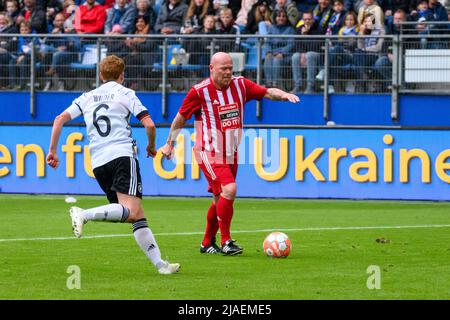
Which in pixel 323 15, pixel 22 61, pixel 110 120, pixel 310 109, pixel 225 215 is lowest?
pixel 225 215

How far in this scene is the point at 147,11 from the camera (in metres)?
26.2

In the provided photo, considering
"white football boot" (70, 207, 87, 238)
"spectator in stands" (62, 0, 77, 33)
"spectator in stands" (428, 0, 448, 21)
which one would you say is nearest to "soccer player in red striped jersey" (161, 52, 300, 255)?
"white football boot" (70, 207, 87, 238)

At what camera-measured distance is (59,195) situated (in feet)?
78.3

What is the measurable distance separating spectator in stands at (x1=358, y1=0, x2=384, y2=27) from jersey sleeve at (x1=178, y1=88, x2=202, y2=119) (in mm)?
10919

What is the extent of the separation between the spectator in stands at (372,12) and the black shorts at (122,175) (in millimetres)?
13211

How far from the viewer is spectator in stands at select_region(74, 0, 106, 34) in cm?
2638

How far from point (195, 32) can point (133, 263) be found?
13.2m

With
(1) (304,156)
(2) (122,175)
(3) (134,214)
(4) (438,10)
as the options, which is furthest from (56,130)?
(4) (438,10)

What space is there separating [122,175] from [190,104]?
2.42 m

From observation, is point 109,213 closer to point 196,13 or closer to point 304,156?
point 304,156

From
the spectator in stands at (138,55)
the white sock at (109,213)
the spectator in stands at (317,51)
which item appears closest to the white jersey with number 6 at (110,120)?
the white sock at (109,213)

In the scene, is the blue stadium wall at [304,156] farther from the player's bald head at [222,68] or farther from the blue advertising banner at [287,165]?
the player's bald head at [222,68]
